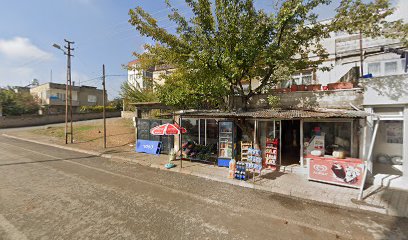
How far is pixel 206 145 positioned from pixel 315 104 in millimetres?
6338

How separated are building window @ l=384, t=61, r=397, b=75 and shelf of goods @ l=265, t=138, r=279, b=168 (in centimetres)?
666

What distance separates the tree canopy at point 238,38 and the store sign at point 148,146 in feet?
14.7

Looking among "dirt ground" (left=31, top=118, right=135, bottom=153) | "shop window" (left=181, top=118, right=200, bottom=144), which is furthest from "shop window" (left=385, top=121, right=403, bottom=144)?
"dirt ground" (left=31, top=118, right=135, bottom=153)

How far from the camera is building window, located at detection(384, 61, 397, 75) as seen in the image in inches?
384

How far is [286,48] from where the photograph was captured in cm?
862

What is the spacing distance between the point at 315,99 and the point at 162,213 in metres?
8.25

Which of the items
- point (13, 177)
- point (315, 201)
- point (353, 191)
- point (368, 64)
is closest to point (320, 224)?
point (315, 201)

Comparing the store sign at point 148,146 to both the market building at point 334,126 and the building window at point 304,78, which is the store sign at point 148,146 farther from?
the building window at point 304,78

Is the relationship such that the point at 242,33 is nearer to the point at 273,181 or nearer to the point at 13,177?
the point at 273,181

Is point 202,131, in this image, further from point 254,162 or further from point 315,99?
point 315,99

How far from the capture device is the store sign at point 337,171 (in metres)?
7.10

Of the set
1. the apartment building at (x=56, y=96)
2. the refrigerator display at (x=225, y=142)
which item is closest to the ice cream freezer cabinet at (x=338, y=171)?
the refrigerator display at (x=225, y=142)

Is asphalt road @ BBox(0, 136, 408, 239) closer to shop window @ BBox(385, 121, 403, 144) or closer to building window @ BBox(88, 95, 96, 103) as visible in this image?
shop window @ BBox(385, 121, 403, 144)

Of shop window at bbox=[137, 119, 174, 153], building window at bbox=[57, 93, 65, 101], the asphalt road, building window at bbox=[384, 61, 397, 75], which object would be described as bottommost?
the asphalt road
